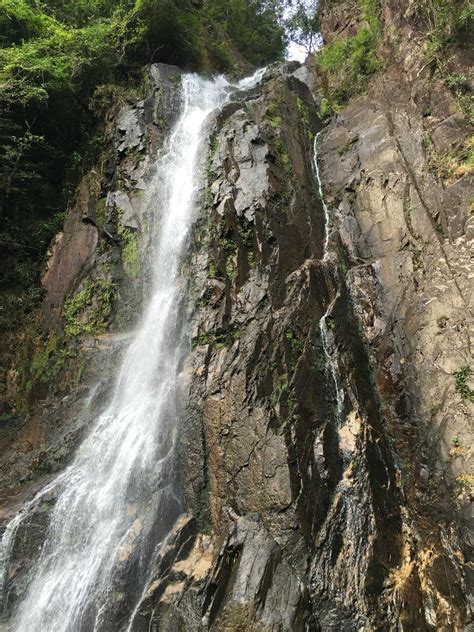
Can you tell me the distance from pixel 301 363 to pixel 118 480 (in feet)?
13.3

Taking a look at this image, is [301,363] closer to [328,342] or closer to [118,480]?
[328,342]

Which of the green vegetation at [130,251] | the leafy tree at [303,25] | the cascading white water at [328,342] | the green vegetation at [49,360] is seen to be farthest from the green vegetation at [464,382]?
the leafy tree at [303,25]

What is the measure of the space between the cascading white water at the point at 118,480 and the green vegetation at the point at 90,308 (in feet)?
4.54

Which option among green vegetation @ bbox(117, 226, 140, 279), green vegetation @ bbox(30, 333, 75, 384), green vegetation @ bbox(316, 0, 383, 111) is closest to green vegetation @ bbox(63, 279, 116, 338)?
green vegetation @ bbox(30, 333, 75, 384)

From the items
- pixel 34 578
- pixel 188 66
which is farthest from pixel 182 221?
pixel 188 66

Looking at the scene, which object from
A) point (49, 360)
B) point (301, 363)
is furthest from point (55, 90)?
point (301, 363)

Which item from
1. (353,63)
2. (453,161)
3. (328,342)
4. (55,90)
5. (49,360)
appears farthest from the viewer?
(353,63)

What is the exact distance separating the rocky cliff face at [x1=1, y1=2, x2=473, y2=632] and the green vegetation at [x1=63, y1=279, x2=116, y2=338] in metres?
0.06

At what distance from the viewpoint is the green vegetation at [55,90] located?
13188mm

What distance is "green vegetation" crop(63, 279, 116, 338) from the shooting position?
1155cm

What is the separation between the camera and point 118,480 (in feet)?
26.4

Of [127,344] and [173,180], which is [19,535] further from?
[173,180]

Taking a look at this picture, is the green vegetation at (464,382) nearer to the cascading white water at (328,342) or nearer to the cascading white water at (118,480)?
the cascading white water at (328,342)

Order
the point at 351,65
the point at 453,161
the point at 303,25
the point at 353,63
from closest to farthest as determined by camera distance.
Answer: the point at 453,161
the point at 353,63
the point at 351,65
the point at 303,25
